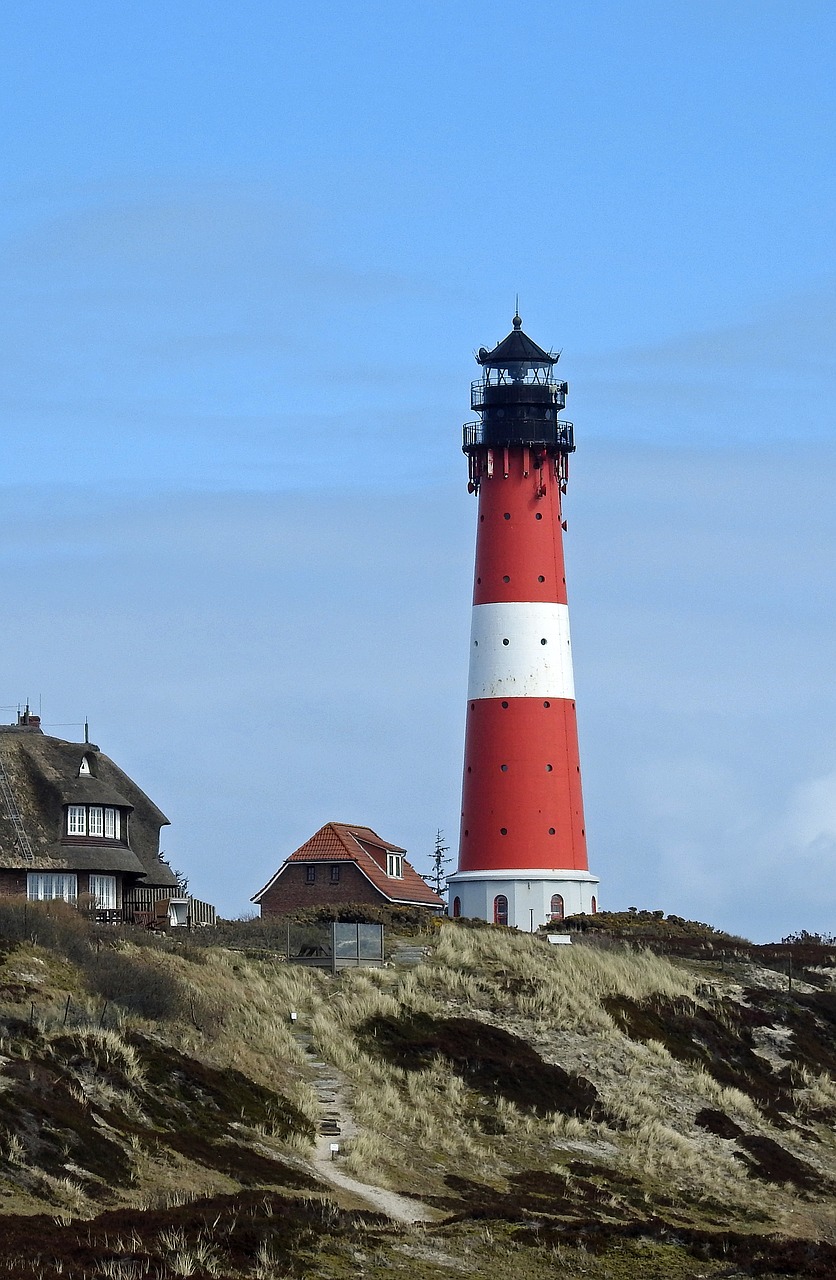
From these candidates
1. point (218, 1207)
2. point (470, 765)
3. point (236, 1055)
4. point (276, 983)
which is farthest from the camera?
point (470, 765)

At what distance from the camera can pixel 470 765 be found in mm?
71062

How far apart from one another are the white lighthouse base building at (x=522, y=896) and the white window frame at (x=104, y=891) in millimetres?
14296

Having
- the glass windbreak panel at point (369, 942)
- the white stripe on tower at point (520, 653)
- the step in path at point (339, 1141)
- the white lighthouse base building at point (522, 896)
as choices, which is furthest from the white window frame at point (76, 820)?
the step in path at point (339, 1141)

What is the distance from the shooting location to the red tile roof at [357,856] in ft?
239

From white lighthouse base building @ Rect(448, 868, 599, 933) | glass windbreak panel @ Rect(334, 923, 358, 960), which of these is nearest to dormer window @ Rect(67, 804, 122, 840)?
glass windbreak panel @ Rect(334, 923, 358, 960)

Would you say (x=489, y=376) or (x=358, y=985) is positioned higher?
(x=489, y=376)

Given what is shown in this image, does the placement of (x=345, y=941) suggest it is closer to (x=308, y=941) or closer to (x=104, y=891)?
(x=308, y=941)

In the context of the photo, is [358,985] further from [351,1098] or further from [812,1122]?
[812,1122]

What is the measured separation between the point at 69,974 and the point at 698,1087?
50.4ft

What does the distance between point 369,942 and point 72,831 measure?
12307mm

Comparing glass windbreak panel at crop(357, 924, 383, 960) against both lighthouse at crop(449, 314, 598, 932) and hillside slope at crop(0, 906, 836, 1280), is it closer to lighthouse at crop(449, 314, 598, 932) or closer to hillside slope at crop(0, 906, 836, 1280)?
hillside slope at crop(0, 906, 836, 1280)

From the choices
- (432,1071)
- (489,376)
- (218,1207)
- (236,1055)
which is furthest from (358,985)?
(489,376)

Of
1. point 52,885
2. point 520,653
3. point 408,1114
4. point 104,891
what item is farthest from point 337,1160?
point 520,653

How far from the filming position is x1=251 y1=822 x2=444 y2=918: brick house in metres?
72.4
